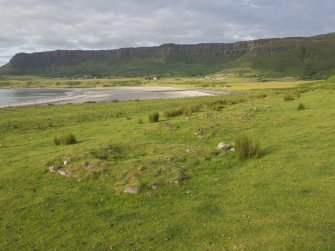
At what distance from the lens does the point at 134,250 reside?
30.1ft

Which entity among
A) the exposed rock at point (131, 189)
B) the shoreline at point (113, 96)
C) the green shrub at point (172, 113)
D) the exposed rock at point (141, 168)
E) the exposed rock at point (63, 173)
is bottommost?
the shoreline at point (113, 96)

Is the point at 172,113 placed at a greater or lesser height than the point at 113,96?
greater

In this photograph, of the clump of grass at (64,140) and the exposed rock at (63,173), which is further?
the clump of grass at (64,140)

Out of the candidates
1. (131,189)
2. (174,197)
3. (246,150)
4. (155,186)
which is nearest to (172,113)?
(246,150)

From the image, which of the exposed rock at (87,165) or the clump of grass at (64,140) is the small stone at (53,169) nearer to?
the exposed rock at (87,165)

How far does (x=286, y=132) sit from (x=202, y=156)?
23.4 feet

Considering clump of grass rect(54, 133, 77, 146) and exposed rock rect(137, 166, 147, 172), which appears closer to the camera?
exposed rock rect(137, 166, 147, 172)

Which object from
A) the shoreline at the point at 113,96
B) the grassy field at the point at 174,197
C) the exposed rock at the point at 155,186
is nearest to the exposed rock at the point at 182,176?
the grassy field at the point at 174,197

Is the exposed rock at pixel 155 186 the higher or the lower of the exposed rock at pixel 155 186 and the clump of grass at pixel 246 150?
the lower

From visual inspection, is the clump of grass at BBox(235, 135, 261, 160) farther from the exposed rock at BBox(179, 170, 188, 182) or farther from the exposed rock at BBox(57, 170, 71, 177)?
the exposed rock at BBox(57, 170, 71, 177)

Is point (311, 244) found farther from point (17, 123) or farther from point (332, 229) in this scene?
point (17, 123)

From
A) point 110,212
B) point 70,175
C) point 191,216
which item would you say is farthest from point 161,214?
point 70,175

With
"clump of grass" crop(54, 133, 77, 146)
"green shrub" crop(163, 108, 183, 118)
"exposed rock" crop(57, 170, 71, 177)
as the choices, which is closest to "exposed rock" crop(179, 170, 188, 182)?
"exposed rock" crop(57, 170, 71, 177)

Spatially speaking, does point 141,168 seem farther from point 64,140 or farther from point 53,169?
point 64,140
